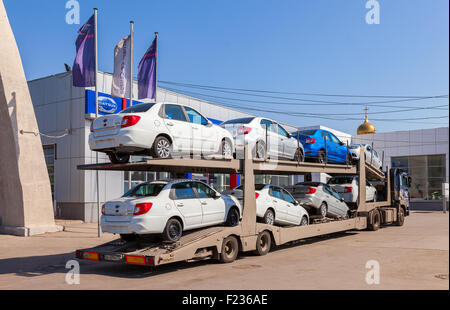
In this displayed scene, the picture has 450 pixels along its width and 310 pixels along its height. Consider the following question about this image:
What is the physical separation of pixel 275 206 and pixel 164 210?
422 centimetres

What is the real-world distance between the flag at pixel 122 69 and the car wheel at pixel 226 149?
826 cm

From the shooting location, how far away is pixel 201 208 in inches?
384

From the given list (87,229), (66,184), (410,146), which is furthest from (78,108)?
(410,146)

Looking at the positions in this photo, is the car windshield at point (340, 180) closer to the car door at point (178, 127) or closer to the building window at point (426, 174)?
the car door at point (178, 127)

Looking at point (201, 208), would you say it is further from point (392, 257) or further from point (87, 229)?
point (87, 229)

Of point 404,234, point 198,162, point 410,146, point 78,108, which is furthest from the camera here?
point 410,146

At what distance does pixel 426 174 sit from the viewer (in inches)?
1478

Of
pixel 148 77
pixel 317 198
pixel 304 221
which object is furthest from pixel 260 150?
pixel 148 77

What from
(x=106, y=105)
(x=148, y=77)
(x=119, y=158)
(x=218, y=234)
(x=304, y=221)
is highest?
(x=148, y=77)

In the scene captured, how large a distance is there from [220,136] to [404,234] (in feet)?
30.6

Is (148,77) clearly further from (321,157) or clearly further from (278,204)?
(278,204)

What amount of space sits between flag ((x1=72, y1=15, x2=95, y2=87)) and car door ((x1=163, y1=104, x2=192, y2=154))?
28.4 feet

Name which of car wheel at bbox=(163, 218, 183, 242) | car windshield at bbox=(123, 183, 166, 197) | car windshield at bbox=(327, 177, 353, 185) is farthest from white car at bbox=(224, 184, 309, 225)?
car windshield at bbox=(327, 177, 353, 185)

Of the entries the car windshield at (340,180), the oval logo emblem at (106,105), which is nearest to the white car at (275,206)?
the car windshield at (340,180)
